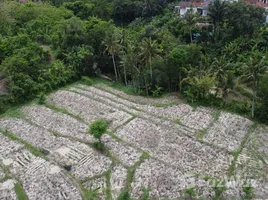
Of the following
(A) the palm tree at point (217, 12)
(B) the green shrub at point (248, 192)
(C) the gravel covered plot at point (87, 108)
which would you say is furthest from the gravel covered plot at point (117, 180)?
(A) the palm tree at point (217, 12)

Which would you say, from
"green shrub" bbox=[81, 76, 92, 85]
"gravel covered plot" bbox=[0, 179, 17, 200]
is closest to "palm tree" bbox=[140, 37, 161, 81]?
"green shrub" bbox=[81, 76, 92, 85]

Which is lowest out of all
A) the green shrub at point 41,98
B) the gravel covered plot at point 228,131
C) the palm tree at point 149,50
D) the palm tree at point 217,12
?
the gravel covered plot at point 228,131

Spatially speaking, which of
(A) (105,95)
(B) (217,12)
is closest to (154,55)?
(A) (105,95)

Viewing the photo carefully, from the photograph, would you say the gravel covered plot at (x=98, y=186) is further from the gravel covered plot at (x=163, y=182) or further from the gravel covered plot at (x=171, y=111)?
the gravel covered plot at (x=171, y=111)

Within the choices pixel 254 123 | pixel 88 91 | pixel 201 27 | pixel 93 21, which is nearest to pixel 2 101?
pixel 88 91

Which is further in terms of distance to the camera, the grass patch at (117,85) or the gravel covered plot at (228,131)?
the grass patch at (117,85)

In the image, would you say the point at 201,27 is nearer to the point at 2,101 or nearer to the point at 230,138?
the point at 230,138

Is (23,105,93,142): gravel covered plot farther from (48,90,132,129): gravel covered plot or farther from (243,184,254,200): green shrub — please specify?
(243,184,254,200): green shrub
